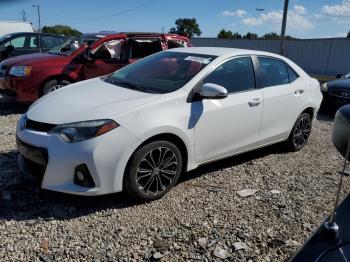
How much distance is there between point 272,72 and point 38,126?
3053 millimetres

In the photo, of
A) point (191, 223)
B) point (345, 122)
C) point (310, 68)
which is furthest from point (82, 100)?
point (310, 68)

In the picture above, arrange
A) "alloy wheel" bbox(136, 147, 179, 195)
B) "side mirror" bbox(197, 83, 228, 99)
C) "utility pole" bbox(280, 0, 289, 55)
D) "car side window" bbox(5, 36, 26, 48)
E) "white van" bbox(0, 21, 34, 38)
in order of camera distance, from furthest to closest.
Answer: "utility pole" bbox(280, 0, 289, 55) < "white van" bbox(0, 21, 34, 38) < "car side window" bbox(5, 36, 26, 48) < "side mirror" bbox(197, 83, 228, 99) < "alloy wheel" bbox(136, 147, 179, 195)

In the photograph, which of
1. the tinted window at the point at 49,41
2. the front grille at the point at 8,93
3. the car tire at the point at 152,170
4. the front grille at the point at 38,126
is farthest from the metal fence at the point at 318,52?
the front grille at the point at 38,126

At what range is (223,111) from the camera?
398 cm

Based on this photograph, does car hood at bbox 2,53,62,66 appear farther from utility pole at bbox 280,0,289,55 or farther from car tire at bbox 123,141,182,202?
utility pole at bbox 280,0,289,55

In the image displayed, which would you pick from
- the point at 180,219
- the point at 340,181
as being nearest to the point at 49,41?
the point at 180,219

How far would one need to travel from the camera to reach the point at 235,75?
4.29 metres

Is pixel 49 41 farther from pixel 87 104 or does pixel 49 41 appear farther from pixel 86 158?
pixel 86 158

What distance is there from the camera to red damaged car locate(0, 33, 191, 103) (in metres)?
6.89

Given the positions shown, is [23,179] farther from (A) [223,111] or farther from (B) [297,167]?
(B) [297,167]

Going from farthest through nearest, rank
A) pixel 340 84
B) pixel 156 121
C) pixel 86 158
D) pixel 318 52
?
pixel 318 52, pixel 340 84, pixel 156 121, pixel 86 158

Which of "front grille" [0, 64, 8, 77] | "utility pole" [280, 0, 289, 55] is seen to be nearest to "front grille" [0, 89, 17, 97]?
"front grille" [0, 64, 8, 77]

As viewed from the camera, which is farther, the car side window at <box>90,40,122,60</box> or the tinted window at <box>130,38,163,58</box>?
the tinted window at <box>130,38,163,58</box>

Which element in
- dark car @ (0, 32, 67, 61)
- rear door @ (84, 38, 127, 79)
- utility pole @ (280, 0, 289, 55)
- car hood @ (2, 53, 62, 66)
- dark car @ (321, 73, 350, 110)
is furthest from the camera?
utility pole @ (280, 0, 289, 55)
